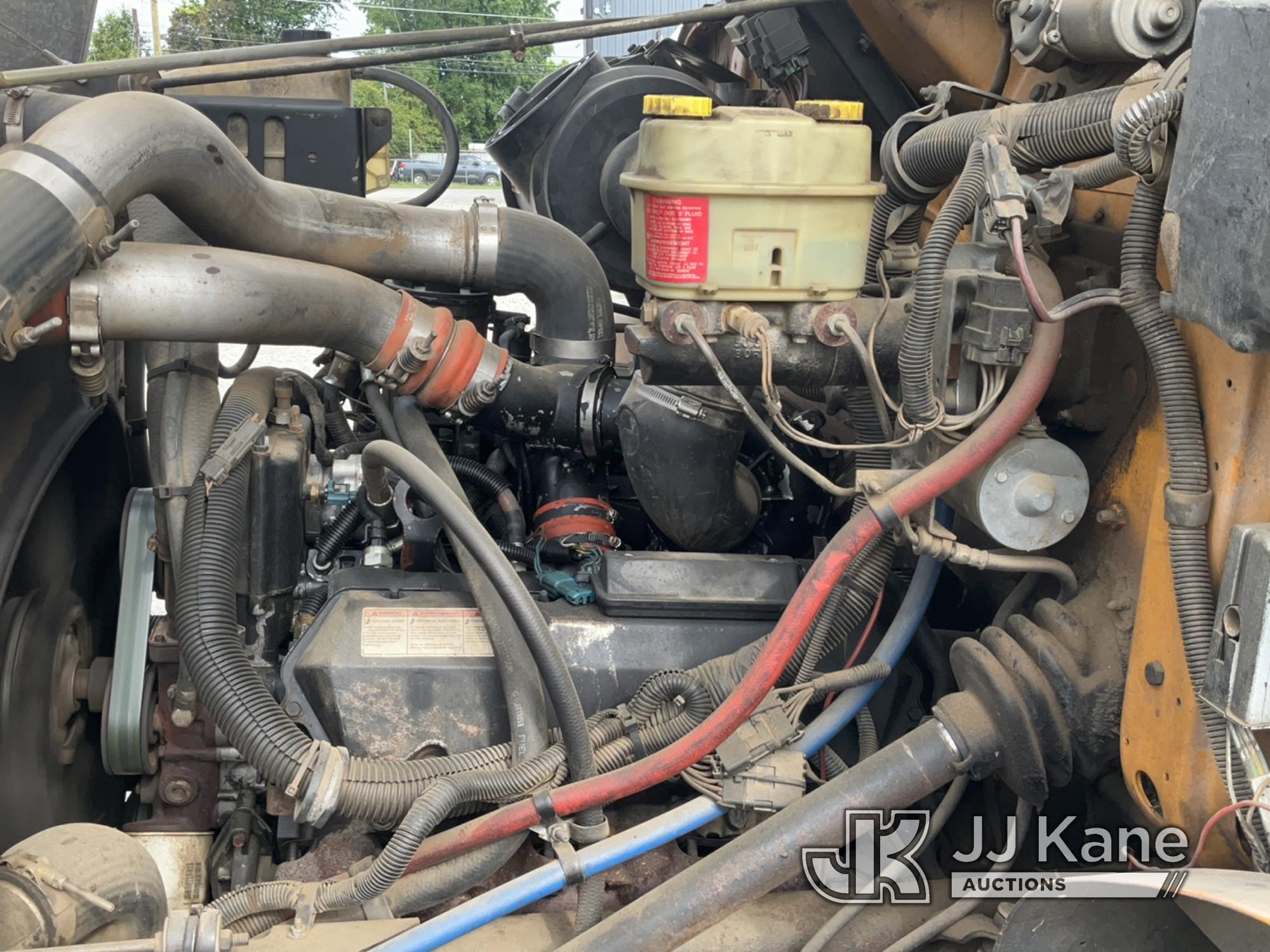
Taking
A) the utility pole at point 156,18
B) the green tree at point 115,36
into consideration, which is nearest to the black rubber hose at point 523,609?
the utility pole at point 156,18

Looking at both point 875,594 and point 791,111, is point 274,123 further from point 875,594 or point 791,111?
point 875,594

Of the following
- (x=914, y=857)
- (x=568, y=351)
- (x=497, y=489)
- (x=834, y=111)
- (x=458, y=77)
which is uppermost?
(x=458, y=77)

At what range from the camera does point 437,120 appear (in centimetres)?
256

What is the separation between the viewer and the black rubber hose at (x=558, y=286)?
199 centimetres

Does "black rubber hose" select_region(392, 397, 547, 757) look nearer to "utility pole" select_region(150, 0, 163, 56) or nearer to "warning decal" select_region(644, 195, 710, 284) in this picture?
"warning decal" select_region(644, 195, 710, 284)

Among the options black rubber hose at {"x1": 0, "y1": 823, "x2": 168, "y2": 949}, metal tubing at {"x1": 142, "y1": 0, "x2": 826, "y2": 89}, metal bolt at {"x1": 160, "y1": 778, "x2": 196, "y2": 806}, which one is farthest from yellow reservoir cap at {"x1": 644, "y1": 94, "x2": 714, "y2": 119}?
metal bolt at {"x1": 160, "y1": 778, "x2": 196, "y2": 806}

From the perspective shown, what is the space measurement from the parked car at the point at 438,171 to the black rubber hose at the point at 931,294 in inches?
750

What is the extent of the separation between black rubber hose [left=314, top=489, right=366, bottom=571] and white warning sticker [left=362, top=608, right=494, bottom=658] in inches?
8.8

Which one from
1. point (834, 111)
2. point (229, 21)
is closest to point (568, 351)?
point (834, 111)

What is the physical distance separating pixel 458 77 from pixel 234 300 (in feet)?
83.2

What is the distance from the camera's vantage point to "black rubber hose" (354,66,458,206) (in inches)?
96.7

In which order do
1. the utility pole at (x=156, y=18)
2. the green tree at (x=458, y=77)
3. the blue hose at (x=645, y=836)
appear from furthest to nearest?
the green tree at (x=458, y=77), the utility pole at (x=156, y=18), the blue hose at (x=645, y=836)

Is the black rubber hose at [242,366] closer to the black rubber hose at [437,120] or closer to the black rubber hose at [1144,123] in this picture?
the black rubber hose at [437,120]

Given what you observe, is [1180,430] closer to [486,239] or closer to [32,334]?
[486,239]
